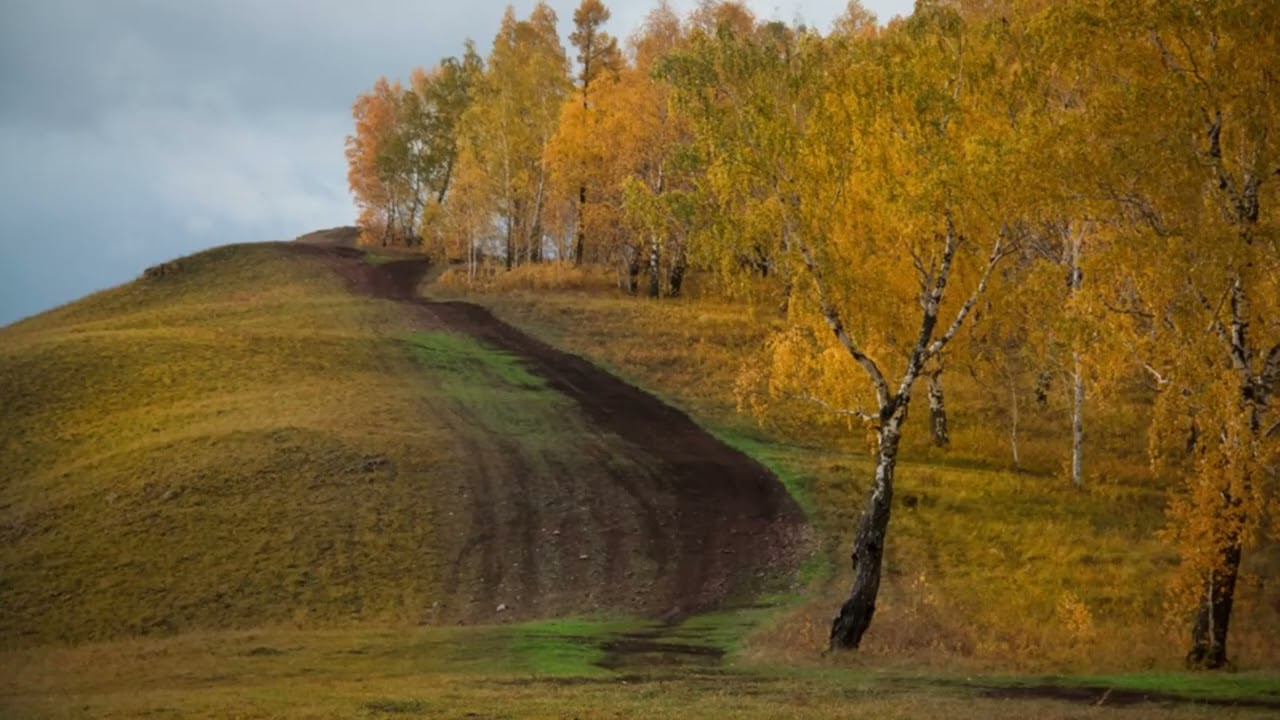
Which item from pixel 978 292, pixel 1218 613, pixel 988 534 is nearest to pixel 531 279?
pixel 988 534

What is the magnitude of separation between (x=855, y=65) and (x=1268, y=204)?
8.88m

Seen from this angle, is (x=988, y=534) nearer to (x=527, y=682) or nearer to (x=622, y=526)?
(x=622, y=526)

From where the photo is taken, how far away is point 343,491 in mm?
30312

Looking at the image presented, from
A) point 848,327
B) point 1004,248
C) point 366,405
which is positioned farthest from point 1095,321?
point 366,405

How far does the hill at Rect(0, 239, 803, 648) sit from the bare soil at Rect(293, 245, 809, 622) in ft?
0.29

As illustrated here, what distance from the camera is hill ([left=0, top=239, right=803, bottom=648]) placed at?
25.1 m

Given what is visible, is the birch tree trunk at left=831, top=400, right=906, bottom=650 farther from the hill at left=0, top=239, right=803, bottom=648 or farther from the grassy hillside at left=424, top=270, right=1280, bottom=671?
the hill at left=0, top=239, right=803, bottom=648

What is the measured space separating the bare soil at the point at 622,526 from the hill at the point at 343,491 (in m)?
0.09

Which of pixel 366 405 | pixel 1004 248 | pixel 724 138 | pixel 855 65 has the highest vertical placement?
pixel 855 65

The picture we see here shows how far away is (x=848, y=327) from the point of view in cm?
2302

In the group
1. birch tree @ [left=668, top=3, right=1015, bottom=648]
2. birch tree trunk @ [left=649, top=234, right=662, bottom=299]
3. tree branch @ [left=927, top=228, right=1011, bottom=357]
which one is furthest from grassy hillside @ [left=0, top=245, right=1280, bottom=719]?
birch tree trunk @ [left=649, top=234, right=662, bottom=299]

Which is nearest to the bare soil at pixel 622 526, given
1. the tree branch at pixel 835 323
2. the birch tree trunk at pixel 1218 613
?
the tree branch at pixel 835 323

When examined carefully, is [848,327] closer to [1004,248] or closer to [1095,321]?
[1004,248]

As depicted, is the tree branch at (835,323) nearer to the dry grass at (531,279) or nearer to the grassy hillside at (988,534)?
the grassy hillside at (988,534)
